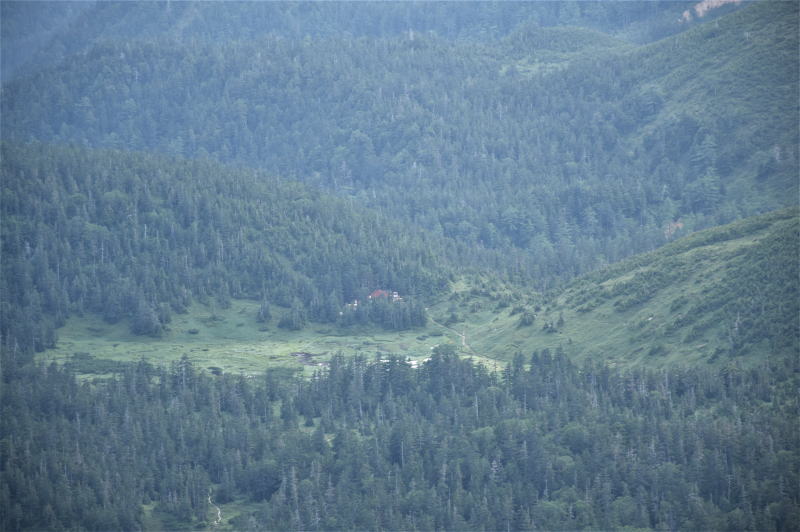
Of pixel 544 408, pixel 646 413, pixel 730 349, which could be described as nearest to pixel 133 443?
pixel 544 408

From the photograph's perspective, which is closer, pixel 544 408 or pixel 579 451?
pixel 579 451

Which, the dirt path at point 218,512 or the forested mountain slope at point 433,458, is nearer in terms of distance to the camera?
the forested mountain slope at point 433,458

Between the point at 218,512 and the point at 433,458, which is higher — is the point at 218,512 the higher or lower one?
the lower one

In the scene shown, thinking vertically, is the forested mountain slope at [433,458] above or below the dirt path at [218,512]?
above

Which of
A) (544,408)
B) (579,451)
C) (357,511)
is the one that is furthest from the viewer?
(544,408)

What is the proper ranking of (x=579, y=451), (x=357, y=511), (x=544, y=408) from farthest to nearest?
(x=544, y=408), (x=579, y=451), (x=357, y=511)

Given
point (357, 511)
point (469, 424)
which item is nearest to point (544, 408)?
point (469, 424)

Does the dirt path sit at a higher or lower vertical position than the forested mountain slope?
lower

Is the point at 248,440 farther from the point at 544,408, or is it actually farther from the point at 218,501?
the point at 544,408

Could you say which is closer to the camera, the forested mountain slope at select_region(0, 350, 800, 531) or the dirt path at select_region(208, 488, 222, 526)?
the forested mountain slope at select_region(0, 350, 800, 531)

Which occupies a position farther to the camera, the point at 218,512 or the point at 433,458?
the point at 433,458
